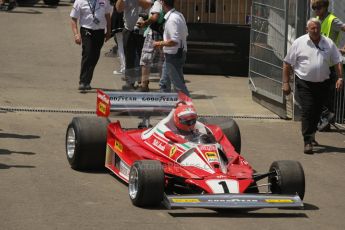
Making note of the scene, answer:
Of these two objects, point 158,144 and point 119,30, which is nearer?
point 158,144

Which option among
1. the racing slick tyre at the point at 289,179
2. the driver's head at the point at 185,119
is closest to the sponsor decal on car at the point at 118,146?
the driver's head at the point at 185,119

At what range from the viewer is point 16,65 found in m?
20.0

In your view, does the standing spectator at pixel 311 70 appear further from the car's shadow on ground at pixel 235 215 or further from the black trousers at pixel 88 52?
the black trousers at pixel 88 52

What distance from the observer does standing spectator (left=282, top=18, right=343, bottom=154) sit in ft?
44.2

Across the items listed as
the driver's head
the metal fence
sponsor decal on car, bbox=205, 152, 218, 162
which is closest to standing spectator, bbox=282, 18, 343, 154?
the driver's head

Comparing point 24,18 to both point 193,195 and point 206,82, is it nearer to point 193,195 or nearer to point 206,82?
point 206,82

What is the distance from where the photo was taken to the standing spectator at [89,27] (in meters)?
17.3

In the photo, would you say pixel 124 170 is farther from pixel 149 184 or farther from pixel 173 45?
pixel 173 45

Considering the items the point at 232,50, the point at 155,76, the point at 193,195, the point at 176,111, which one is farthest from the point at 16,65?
the point at 193,195

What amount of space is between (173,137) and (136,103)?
53.8 inches

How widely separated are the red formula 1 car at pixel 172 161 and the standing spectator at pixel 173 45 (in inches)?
109

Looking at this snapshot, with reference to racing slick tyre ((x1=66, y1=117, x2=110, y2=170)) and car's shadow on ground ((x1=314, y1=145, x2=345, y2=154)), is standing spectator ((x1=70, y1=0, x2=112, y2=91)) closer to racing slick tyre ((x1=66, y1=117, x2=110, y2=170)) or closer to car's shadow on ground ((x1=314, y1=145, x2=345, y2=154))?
car's shadow on ground ((x1=314, y1=145, x2=345, y2=154))

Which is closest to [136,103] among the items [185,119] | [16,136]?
[185,119]

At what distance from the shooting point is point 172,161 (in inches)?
415
